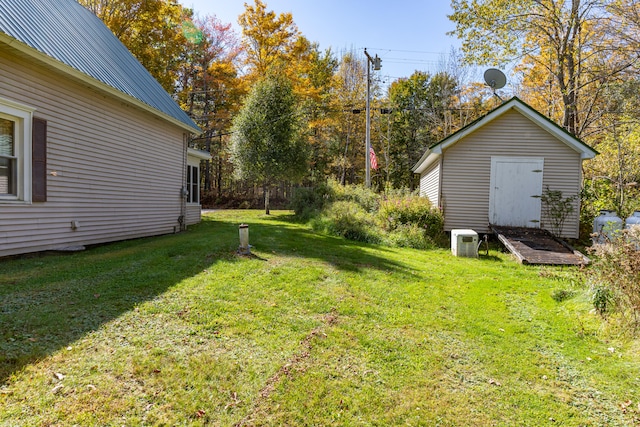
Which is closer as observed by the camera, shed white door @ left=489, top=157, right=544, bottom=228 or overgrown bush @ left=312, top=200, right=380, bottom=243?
overgrown bush @ left=312, top=200, right=380, bottom=243

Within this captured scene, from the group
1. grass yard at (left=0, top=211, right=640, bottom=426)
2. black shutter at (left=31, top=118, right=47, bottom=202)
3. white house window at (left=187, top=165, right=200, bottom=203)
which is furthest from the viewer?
white house window at (left=187, top=165, right=200, bottom=203)

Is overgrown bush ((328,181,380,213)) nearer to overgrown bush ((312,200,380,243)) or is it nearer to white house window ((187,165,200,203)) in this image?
overgrown bush ((312,200,380,243))

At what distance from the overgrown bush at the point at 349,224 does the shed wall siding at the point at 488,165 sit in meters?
2.65

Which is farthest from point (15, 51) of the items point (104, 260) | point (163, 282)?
point (163, 282)

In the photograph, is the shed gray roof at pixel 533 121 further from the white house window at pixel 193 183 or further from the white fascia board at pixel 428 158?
the white house window at pixel 193 183

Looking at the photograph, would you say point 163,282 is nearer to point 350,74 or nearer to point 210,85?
point 210,85

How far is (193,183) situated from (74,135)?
20.4ft

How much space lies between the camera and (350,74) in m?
25.7

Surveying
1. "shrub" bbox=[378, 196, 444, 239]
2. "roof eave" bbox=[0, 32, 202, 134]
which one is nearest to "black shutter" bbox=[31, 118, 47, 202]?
"roof eave" bbox=[0, 32, 202, 134]

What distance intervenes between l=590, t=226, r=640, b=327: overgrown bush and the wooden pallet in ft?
8.65

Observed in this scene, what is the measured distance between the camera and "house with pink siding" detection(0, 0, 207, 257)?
521cm

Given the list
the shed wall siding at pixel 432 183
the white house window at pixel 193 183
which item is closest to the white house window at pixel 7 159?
the white house window at pixel 193 183

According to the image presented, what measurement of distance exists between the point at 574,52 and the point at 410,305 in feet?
46.7

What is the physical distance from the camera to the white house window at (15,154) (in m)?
5.15
